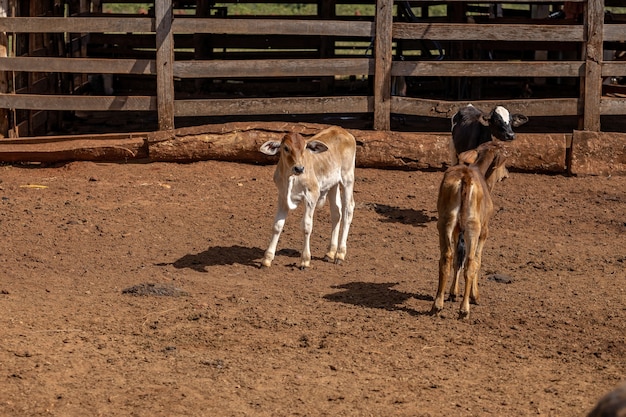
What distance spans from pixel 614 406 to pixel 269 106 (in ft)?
37.0

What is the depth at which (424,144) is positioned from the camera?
1470 cm

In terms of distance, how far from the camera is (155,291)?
962 centimetres

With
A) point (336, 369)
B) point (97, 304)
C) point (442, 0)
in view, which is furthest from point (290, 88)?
point (336, 369)

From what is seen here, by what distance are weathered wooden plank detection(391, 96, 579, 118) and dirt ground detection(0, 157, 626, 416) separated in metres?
1.51

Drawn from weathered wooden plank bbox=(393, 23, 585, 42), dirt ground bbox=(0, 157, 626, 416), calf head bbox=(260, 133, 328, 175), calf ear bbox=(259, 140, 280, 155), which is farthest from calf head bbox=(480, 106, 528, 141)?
calf ear bbox=(259, 140, 280, 155)

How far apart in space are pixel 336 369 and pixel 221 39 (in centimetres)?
1344

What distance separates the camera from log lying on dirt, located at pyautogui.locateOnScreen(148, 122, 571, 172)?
1449cm

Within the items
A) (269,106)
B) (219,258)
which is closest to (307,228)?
(219,258)

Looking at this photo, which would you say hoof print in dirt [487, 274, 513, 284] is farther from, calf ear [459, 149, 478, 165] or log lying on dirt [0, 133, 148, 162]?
log lying on dirt [0, 133, 148, 162]

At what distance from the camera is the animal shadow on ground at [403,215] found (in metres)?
12.5

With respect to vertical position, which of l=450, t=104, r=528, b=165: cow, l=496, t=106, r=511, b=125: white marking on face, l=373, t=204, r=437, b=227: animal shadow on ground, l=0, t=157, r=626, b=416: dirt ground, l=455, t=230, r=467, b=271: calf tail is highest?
l=496, t=106, r=511, b=125: white marking on face

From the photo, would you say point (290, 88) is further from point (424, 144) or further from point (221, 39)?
point (424, 144)

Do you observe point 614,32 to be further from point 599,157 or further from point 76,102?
point 76,102

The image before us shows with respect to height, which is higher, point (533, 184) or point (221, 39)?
point (221, 39)
